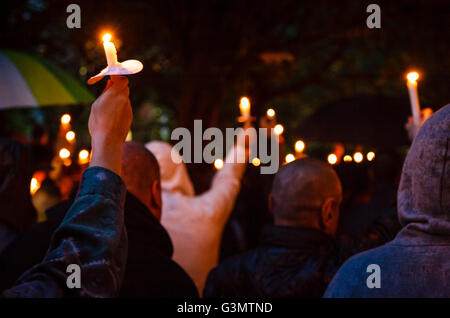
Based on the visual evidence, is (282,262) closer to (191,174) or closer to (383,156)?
(383,156)

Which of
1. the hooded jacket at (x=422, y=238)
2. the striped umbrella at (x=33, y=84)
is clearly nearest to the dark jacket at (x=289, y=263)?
the hooded jacket at (x=422, y=238)

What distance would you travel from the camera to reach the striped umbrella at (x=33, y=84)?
565 centimetres

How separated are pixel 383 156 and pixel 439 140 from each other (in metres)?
3.76

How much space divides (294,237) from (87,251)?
1.72 meters

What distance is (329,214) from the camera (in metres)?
3.13

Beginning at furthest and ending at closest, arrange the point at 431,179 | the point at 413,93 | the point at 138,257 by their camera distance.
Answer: the point at 413,93
the point at 138,257
the point at 431,179

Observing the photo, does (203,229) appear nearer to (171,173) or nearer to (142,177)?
(171,173)

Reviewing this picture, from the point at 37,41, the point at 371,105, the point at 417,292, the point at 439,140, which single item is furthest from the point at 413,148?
the point at 37,41

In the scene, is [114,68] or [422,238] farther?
[422,238]

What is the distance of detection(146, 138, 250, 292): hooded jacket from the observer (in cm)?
408

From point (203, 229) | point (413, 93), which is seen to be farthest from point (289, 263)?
point (203, 229)

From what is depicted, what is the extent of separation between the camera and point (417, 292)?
1693 millimetres

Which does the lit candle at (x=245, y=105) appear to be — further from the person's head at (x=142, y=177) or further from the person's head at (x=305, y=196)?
the person's head at (x=142, y=177)

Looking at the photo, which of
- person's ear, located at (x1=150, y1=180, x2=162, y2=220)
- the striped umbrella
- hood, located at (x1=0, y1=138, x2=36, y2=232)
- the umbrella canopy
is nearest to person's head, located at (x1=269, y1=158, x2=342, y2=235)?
person's ear, located at (x1=150, y1=180, x2=162, y2=220)
